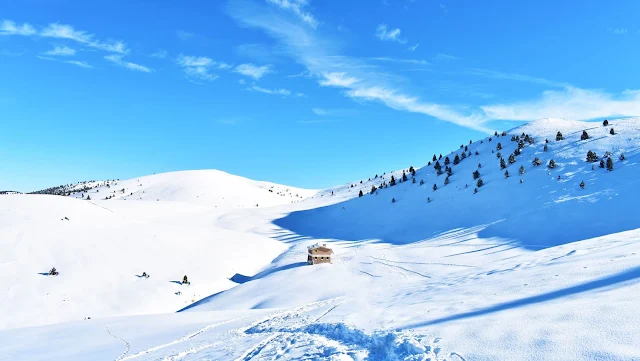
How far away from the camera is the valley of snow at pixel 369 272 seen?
29.3 ft

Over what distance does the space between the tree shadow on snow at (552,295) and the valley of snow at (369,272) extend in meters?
0.10

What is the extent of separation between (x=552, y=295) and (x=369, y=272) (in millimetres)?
23296

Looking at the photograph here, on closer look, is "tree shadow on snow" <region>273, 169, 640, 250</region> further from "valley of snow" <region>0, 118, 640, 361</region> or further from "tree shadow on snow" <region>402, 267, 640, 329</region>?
"tree shadow on snow" <region>402, 267, 640, 329</region>

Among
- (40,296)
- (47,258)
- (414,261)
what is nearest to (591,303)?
(414,261)

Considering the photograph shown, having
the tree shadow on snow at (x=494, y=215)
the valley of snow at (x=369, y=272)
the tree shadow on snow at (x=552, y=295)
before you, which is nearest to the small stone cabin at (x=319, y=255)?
the valley of snow at (x=369, y=272)

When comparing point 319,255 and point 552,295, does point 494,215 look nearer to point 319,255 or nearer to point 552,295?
point 319,255

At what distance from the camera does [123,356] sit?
12.6 metres

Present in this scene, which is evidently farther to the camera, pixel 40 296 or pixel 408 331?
pixel 40 296

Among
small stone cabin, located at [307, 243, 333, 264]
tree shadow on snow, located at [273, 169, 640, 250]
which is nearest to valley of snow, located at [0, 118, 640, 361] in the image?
tree shadow on snow, located at [273, 169, 640, 250]

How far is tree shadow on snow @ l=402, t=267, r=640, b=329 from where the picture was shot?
987 centimetres

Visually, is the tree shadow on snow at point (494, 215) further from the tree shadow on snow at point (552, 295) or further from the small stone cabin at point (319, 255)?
the tree shadow on snow at point (552, 295)

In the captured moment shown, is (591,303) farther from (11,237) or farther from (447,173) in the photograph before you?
(447,173)

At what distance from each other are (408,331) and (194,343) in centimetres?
791

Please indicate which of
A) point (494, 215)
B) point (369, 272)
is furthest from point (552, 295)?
point (494, 215)
